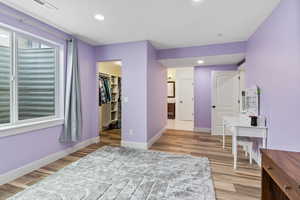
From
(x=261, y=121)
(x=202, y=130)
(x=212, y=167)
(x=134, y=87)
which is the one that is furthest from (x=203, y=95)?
(x=212, y=167)

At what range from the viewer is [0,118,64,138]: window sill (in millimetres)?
2051

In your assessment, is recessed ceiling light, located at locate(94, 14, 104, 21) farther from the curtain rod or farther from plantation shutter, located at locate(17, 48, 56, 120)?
plantation shutter, located at locate(17, 48, 56, 120)

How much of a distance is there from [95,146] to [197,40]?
3435 mm

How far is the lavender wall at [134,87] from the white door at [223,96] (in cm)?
247

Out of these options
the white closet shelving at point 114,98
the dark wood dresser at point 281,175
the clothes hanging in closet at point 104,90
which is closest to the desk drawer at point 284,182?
the dark wood dresser at point 281,175

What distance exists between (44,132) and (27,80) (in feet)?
3.08

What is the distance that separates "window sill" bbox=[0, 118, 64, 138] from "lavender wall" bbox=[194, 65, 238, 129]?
4077mm

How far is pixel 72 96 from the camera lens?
118 inches

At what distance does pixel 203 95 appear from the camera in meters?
5.02

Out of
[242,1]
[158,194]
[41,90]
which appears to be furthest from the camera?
[41,90]

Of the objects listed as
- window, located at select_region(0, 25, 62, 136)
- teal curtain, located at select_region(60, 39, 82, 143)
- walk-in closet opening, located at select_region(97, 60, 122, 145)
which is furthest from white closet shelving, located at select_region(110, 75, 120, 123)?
window, located at select_region(0, 25, 62, 136)

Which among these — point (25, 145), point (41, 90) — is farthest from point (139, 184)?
point (41, 90)

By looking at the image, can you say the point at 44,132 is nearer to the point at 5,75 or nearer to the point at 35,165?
the point at 35,165

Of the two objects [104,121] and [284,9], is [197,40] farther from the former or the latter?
[104,121]
